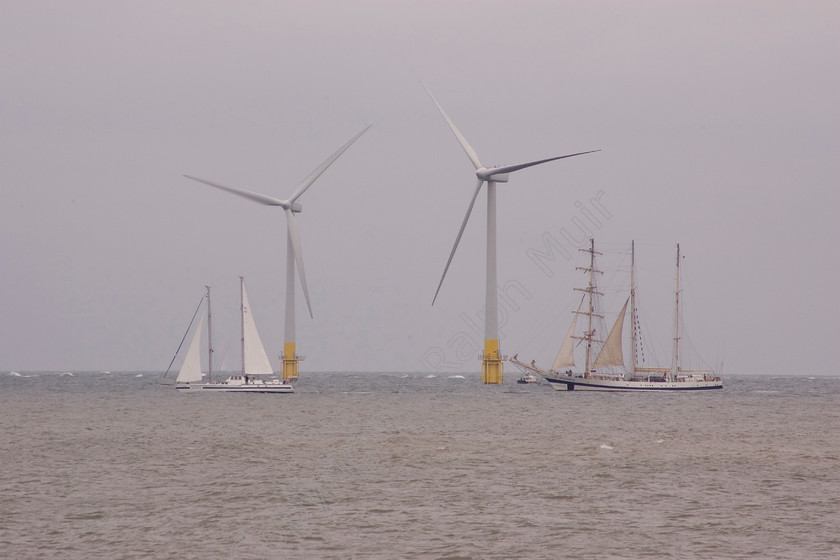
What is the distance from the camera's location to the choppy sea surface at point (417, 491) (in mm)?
36406

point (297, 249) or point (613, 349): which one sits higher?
point (297, 249)

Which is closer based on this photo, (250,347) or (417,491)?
(417,491)

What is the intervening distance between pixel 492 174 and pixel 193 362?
5993 centimetres

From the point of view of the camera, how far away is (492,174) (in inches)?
6713

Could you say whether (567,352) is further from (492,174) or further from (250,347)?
(250,347)

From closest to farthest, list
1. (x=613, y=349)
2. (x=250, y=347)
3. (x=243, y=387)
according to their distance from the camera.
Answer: (x=250, y=347), (x=243, y=387), (x=613, y=349)

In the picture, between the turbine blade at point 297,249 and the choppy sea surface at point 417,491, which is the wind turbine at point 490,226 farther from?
the choppy sea surface at point 417,491

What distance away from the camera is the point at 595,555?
3462 centimetres

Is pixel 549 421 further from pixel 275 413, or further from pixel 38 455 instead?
pixel 38 455

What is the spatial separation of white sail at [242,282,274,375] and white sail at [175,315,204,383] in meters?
8.75

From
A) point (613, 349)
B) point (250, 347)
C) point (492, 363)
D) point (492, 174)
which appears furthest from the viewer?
point (492, 363)

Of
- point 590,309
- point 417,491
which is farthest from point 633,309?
point 417,491

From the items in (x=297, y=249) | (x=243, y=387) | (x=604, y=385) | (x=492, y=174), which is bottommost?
(x=604, y=385)

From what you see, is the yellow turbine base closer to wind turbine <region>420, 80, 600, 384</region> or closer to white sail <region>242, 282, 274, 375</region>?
wind turbine <region>420, 80, 600, 384</region>
